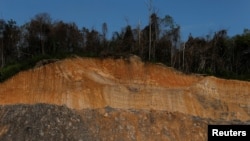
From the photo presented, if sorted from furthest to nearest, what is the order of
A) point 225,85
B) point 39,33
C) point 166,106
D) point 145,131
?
point 39,33, point 225,85, point 166,106, point 145,131

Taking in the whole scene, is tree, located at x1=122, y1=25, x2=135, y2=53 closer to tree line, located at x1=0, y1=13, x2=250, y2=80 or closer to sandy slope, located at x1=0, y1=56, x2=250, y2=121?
tree line, located at x1=0, y1=13, x2=250, y2=80

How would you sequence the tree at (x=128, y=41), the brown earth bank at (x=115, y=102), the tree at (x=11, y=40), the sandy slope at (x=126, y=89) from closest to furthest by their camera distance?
1. the brown earth bank at (x=115, y=102)
2. the sandy slope at (x=126, y=89)
3. the tree at (x=128, y=41)
4. the tree at (x=11, y=40)

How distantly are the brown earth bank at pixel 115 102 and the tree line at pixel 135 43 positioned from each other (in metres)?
7.87

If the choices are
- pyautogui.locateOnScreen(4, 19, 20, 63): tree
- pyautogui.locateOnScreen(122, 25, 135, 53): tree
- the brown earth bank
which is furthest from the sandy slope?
pyautogui.locateOnScreen(4, 19, 20, 63): tree

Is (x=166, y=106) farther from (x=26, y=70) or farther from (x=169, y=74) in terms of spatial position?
(x=26, y=70)

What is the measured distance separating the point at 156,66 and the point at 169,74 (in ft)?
3.12

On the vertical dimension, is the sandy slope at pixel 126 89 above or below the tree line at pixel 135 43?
below

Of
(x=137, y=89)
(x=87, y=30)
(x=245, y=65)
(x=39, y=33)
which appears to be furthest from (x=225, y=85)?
(x=39, y=33)

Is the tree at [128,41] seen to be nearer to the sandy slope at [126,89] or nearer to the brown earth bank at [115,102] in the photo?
the sandy slope at [126,89]

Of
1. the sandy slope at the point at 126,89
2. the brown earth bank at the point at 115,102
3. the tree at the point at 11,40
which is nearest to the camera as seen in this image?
the brown earth bank at the point at 115,102

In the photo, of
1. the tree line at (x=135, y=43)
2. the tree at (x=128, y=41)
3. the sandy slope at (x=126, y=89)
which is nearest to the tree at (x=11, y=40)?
the tree line at (x=135, y=43)

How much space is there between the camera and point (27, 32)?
38.3m

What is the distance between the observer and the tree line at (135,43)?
3562 cm

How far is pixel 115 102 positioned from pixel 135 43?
35.8 ft
